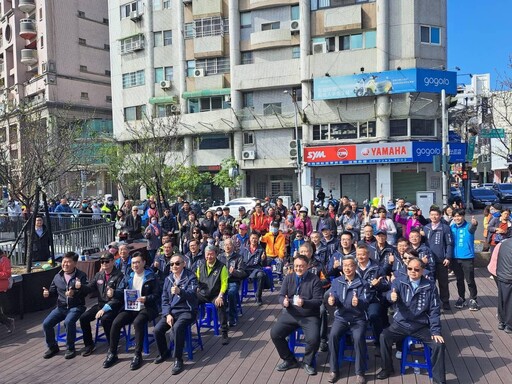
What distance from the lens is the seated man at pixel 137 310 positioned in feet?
20.4

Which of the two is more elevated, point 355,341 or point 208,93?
point 208,93

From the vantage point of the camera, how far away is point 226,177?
102 ft

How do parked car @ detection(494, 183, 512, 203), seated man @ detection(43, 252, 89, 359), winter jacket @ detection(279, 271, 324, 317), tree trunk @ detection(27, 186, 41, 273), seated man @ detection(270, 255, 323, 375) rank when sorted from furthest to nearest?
parked car @ detection(494, 183, 512, 203), tree trunk @ detection(27, 186, 41, 273), seated man @ detection(43, 252, 89, 359), winter jacket @ detection(279, 271, 324, 317), seated man @ detection(270, 255, 323, 375)

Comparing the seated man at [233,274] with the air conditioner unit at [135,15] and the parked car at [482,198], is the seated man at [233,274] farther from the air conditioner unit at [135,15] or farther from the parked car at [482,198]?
the air conditioner unit at [135,15]

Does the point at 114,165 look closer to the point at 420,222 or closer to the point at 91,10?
the point at 420,222

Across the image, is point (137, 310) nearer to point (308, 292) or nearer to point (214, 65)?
point (308, 292)

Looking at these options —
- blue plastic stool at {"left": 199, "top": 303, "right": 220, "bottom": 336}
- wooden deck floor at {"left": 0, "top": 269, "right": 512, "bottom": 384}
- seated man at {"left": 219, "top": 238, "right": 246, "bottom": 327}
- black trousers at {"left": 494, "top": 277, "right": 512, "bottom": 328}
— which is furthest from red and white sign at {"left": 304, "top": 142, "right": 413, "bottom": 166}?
blue plastic stool at {"left": 199, "top": 303, "right": 220, "bottom": 336}

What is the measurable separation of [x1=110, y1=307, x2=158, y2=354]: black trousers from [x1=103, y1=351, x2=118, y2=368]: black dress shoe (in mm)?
55

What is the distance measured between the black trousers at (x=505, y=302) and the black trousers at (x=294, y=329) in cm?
321

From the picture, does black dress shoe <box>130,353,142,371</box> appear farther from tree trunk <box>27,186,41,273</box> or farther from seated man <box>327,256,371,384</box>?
tree trunk <box>27,186,41,273</box>

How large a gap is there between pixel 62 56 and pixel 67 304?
141 feet

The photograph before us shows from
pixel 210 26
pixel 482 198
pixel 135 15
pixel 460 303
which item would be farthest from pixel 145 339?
pixel 135 15

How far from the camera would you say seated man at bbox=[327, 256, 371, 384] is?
5.40m

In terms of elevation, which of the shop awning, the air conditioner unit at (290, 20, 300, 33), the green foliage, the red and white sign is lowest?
the green foliage
